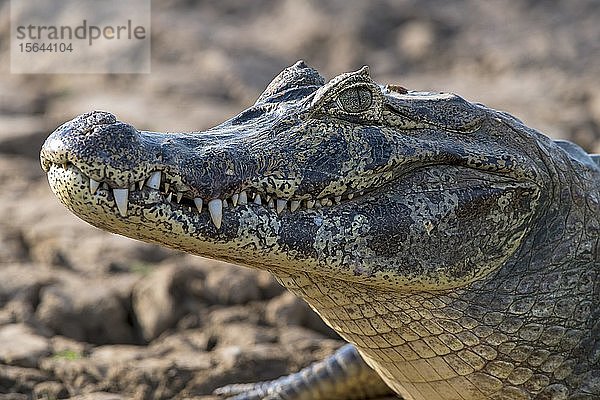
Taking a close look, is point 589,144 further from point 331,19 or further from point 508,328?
point 508,328

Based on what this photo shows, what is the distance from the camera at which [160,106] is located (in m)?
9.66

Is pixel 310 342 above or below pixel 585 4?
below

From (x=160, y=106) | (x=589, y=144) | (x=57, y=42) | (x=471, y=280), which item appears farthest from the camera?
(x=57, y=42)

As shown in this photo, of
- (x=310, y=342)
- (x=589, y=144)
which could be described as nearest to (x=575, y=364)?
(x=310, y=342)

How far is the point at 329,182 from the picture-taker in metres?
3.45

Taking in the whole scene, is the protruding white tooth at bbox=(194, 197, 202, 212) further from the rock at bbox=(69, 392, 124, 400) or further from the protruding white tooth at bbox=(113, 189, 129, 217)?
the rock at bbox=(69, 392, 124, 400)

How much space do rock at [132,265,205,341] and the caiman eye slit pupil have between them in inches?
99.6

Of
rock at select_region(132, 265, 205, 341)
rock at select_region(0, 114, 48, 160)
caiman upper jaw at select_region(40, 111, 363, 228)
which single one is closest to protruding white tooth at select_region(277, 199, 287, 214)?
caiman upper jaw at select_region(40, 111, 363, 228)

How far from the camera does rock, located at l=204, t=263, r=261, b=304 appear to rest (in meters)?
6.01

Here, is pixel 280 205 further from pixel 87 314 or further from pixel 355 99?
pixel 87 314

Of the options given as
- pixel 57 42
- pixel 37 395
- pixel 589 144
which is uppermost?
pixel 57 42

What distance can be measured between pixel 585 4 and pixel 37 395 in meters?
8.82

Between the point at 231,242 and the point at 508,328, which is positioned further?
the point at 508,328

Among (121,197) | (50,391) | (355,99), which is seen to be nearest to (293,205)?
(355,99)
